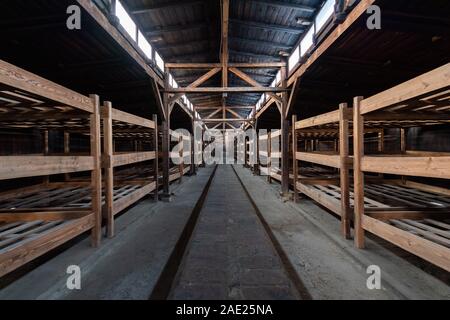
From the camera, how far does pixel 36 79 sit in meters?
1.71

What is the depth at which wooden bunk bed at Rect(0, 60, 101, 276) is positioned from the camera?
1588 mm

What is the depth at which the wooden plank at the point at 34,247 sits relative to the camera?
156cm

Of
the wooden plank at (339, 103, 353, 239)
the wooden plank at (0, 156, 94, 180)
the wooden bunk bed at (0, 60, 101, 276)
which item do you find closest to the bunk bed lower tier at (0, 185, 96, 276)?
the wooden bunk bed at (0, 60, 101, 276)

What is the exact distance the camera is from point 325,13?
437 centimetres

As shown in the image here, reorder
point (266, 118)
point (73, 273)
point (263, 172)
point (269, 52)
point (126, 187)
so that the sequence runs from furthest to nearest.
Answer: point (266, 118) → point (263, 172) → point (269, 52) → point (126, 187) → point (73, 273)

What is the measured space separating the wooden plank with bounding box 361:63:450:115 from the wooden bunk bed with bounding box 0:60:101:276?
305 cm

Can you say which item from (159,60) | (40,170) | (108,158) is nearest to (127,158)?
(108,158)

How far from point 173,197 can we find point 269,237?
10.5 ft

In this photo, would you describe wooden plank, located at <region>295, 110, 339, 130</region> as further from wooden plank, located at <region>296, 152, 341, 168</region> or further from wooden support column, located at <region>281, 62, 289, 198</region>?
wooden support column, located at <region>281, 62, 289, 198</region>

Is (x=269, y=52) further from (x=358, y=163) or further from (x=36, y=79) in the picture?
(x=36, y=79)

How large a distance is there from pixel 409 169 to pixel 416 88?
70 cm

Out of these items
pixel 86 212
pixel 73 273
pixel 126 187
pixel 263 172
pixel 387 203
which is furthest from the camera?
pixel 263 172
